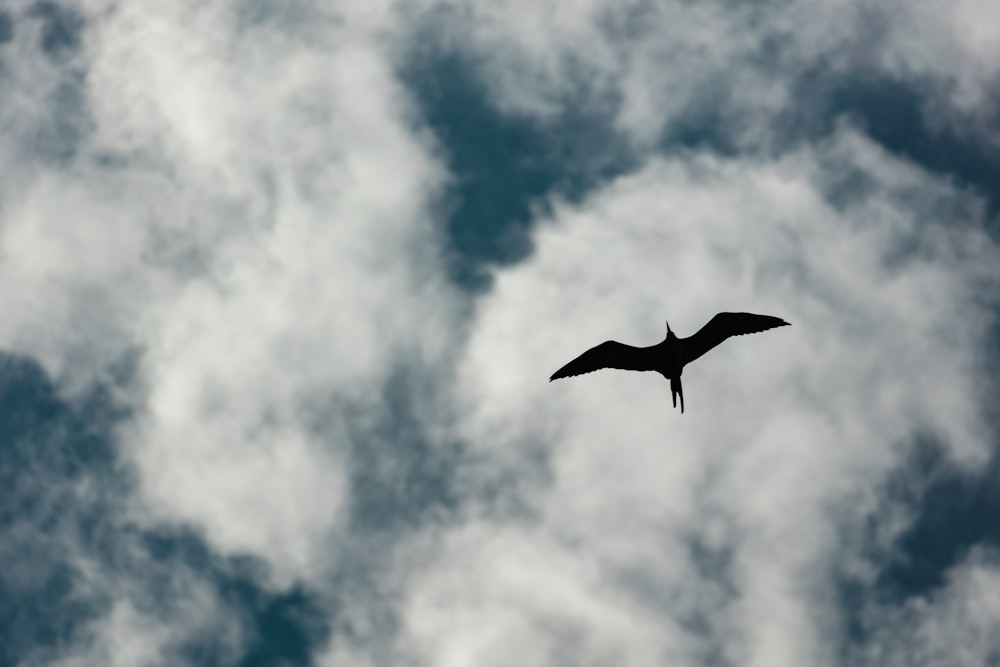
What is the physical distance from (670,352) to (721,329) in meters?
2.97

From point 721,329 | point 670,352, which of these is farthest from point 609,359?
point 721,329

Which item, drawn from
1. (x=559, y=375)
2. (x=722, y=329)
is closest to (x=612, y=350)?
(x=559, y=375)

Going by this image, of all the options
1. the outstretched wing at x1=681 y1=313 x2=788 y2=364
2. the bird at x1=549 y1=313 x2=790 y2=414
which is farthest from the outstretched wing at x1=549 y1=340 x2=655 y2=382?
the outstretched wing at x1=681 y1=313 x2=788 y2=364

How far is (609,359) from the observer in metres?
42.3

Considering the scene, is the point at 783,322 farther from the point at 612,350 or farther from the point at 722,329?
the point at 612,350

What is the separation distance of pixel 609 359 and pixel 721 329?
19.2ft

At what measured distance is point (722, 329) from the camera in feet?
139

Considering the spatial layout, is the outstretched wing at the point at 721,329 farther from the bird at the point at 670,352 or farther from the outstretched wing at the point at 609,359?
the outstretched wing at the point at 609,359

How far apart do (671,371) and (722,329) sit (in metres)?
3.33

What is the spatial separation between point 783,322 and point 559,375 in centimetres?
1128

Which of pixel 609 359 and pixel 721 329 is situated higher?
pixel 721 329

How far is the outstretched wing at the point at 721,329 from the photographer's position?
138 feet

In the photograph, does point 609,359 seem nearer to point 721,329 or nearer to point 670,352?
point 670,352

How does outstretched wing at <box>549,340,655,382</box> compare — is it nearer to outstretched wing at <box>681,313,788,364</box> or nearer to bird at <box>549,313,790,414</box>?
bird at <box>549,313,790,414</box>
